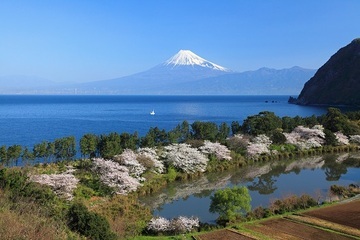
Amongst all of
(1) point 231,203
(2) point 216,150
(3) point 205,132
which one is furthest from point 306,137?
(1) point 231,203

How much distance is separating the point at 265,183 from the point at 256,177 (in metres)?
1.62

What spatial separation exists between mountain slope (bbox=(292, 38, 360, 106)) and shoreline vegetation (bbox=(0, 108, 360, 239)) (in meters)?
81.4

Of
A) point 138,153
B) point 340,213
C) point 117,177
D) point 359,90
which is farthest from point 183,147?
point 359,90

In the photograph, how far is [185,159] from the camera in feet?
100

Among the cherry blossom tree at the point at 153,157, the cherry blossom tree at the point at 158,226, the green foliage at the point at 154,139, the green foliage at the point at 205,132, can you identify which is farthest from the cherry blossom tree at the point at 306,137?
the cherry blossom tree at the point at 158,226

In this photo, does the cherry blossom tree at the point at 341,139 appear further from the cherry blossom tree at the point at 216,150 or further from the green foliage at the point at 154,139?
the green foliage at the point at 154,139

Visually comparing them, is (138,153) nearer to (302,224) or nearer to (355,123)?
(302,224)

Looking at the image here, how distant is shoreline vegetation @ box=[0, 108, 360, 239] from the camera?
14.5m

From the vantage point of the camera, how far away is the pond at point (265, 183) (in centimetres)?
2364

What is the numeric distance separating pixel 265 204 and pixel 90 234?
43.3 feet

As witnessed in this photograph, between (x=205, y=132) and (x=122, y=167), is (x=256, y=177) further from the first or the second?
(x=122, y=167)

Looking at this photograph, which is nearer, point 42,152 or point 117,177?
point 117,177

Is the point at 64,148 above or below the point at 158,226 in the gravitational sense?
above

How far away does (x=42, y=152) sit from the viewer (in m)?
28.7
